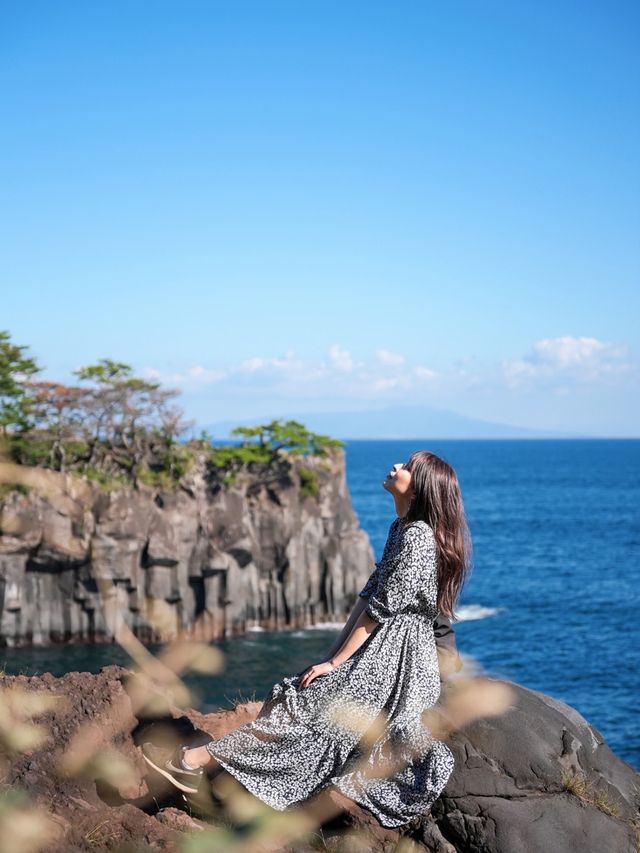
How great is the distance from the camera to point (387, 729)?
7.90m

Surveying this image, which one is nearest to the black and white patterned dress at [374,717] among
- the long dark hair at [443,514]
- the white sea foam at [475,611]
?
the long dark hair at [443,514]

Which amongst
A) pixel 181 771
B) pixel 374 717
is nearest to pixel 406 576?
pixel 374 717

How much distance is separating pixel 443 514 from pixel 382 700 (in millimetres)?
1736

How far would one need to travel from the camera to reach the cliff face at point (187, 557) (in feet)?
146

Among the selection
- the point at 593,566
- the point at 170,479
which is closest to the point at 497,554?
the point at 593,566

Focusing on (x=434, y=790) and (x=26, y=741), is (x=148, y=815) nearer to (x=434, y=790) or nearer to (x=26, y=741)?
(x=26, y=741)

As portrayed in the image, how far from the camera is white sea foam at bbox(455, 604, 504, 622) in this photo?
5987 centimetres

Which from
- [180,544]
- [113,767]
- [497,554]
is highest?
[113,767]

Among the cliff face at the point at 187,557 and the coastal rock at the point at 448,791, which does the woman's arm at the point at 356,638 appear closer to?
the coastal rock at the point at 448,791

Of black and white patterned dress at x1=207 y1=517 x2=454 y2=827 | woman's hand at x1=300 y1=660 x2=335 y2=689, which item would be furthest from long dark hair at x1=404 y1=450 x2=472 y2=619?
woman's hand at x1=300 y1=660 x2=335 y2=689

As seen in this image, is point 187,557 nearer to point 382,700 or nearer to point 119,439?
point 119,439

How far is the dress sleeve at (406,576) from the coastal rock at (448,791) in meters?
1.47

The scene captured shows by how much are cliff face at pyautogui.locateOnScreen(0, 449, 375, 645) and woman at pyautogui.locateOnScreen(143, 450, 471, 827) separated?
106 ft

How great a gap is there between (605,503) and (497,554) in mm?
53270
